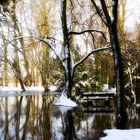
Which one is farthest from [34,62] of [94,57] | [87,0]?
[87,0]

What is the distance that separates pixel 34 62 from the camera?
58.3 meters

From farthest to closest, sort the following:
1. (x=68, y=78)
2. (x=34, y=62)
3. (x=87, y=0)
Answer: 1. (x=34, y=62)
2. (x=87, y=0)
3. (x=68, y=78)

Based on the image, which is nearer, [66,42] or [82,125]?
[82,125]

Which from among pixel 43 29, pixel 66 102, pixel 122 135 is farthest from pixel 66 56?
pixel 43 29

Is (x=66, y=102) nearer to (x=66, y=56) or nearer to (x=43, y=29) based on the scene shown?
(x=66, y=56)

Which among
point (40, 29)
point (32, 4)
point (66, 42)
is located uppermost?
point (32, 4)

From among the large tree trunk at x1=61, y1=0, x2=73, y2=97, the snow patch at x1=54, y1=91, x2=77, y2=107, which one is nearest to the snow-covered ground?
the snow patch at x1=54, y1=91, x2=77, y2=107

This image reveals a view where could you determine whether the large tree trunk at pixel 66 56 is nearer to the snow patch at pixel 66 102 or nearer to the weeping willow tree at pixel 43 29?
the snow patch at pixel 66 102

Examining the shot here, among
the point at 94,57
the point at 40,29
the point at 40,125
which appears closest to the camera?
the point at 40,125

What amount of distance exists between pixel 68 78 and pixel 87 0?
40.7 ft

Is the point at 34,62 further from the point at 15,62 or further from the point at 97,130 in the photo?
the point at 97,130

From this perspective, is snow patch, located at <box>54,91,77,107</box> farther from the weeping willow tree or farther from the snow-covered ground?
the weeping willow tree

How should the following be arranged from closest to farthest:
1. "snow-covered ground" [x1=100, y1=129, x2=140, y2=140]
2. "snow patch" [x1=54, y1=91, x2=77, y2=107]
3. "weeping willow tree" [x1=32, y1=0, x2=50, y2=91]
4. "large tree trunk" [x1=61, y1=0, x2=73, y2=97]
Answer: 1. "snow-covered ground" [x1=100, y1=129, x2=140, y2=140]
2. "snow patch" [x1=54, y1=91, x2=77, y2=107]
3. "large tree trunk" [x1=61, y1=0, x2=73, y2=97]
4. "weeping willow tree" [x1=32, y1=0, x2=50, y2=91]

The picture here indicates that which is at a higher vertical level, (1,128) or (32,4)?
(32,4)
